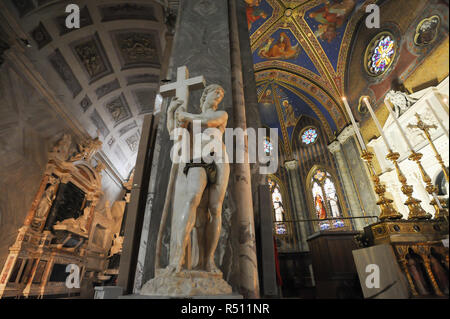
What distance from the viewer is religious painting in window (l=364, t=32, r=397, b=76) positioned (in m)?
7.66

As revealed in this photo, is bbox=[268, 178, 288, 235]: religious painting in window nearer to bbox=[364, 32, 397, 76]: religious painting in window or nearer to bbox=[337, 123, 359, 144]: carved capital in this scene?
bbox=[337, 123, 359, 144]: carved capital

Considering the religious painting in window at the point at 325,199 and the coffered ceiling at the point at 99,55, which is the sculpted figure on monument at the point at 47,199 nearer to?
the coffered ceiling at the point at 99,55

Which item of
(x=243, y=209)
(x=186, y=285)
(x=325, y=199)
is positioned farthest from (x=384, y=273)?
(x=325, y=199)

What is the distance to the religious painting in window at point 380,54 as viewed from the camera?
7.66 metres

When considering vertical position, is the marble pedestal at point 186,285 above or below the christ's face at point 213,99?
below

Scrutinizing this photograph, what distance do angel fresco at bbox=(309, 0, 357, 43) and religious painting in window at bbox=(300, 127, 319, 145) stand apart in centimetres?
505

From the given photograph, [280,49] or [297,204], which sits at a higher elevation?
[280,49]

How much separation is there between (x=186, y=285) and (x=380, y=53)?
10.5m

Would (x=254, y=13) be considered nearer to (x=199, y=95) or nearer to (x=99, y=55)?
(x=99, y=55)

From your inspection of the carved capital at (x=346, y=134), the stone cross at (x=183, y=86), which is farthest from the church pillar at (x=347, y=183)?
the stone cross at (x=183, y=86)

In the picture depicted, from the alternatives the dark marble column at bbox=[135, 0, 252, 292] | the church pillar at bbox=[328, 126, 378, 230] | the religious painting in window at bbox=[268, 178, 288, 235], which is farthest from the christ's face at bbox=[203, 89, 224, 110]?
the religious painting in window at bbox=[268, 178, 288, 235]

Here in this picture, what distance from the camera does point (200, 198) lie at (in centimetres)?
156
